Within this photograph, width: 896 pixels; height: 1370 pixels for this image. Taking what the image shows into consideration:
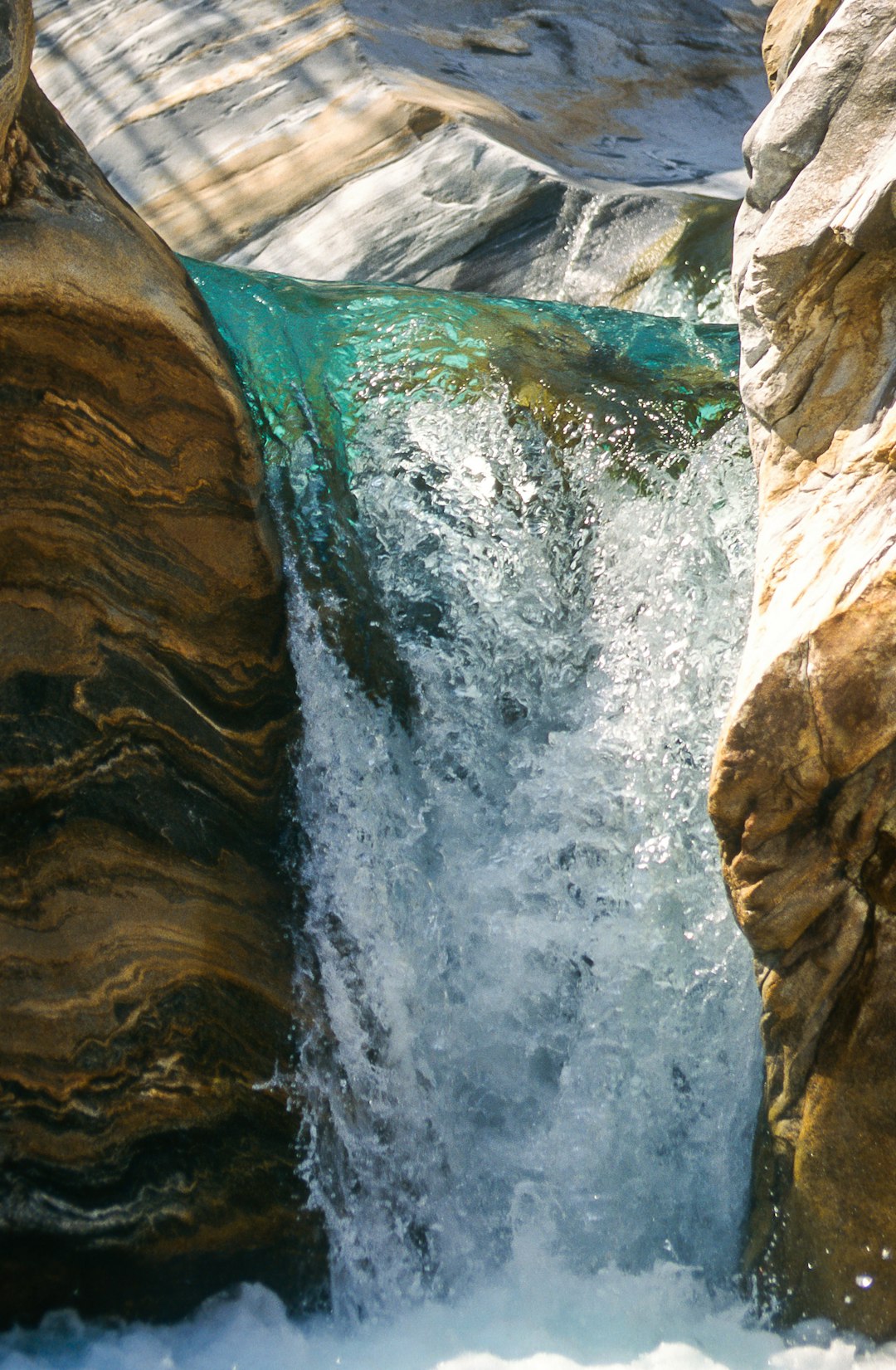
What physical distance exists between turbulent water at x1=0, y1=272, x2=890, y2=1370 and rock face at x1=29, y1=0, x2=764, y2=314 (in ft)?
4.21

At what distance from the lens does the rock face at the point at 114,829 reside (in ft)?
7.65

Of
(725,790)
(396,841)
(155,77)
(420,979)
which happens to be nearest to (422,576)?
(396,841)

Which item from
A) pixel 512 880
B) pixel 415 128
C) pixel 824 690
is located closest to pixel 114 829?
pixel 512 880

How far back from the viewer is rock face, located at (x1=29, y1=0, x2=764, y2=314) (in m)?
4.29

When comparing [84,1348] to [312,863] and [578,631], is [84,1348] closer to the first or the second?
[312,863]

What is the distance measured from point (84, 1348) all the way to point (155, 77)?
506 cm

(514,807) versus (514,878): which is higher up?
(514,807)

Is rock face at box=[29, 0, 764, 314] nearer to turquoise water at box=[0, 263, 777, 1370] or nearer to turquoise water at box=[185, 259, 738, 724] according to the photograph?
turquoise water at box=[185, 259, 738, 724]

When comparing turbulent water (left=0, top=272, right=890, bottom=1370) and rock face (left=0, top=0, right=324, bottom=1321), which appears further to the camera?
turbulent water (left=0, top=272, right=890, bottom=1370)

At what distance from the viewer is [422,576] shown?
3004 millimetres

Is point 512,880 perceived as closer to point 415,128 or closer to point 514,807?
point 514,807

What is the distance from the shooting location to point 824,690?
195cm

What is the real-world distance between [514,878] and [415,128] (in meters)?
3.17

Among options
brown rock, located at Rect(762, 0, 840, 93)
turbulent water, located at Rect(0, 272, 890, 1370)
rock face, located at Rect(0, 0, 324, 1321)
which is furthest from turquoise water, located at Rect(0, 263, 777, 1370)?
brown rock, located at Rect(762, 0, 840, 93)
